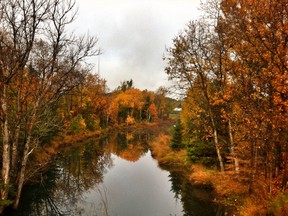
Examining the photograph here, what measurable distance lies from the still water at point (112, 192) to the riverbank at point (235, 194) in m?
0.72

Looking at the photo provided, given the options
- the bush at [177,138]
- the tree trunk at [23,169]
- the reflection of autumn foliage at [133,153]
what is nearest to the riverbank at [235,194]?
the bush at [177,138]

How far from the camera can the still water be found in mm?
15461

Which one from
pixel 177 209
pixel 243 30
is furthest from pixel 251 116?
pixel 177 209

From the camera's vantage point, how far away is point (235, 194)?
15.6 m

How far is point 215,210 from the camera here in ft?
48.2

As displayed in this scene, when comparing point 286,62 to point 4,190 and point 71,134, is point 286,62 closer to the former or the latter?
point 4,190

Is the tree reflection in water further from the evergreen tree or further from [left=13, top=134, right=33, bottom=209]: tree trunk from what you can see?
the evergreen tree

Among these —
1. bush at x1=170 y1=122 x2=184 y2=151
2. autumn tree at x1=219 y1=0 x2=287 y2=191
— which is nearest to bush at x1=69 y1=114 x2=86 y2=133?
bush at x1=170 y1=122 x2=184 y2=151

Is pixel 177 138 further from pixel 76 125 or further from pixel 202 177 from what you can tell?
pixel 76 125

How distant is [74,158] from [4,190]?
17684 millimetres

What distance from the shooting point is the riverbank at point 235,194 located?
10.9m

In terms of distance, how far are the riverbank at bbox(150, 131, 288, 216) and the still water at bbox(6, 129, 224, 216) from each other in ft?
2.35

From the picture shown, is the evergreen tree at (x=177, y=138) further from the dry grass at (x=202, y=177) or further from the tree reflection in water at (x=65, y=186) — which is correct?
the dry grass at (x=202, y=177)

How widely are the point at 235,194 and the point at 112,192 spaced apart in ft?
27.7
